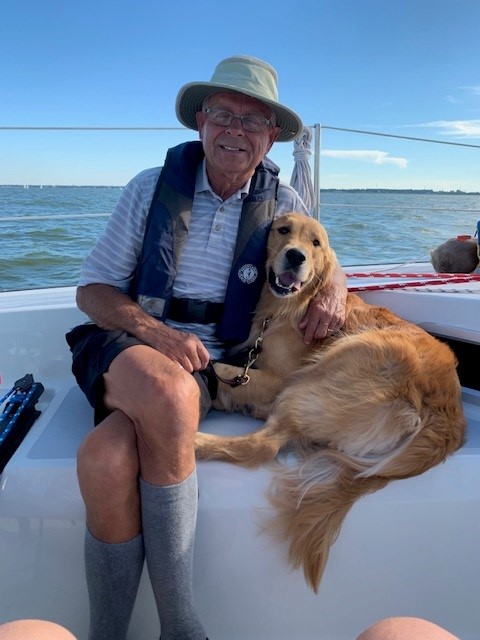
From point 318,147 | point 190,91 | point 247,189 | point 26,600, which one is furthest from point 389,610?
point 318,147

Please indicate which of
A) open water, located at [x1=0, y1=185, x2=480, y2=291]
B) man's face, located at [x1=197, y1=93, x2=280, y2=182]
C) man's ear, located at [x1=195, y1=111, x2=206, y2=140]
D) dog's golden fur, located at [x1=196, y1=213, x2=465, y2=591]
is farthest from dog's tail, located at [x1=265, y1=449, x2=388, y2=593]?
open water, located at [x1=0, y1=185, x2=480, y2=291]

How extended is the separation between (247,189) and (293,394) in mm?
827

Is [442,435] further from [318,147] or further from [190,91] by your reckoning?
[318,147]

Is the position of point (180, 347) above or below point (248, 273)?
below

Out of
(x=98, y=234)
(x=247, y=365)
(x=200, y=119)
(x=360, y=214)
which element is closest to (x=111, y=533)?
(x=247, y=365)

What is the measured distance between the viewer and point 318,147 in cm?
346

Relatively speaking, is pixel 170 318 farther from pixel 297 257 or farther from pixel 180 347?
pixel 297 257

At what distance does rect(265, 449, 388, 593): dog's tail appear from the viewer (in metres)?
1.47

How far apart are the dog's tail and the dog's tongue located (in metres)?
0.74

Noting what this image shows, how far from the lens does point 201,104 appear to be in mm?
2318

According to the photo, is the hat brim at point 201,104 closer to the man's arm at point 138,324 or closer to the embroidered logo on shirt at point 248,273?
the embroidered logo on shirt at point 248,273

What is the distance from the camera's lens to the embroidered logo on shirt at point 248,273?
2121 mm

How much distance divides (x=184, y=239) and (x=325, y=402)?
77 centimetres

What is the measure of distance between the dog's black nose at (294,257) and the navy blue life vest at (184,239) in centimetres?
11
